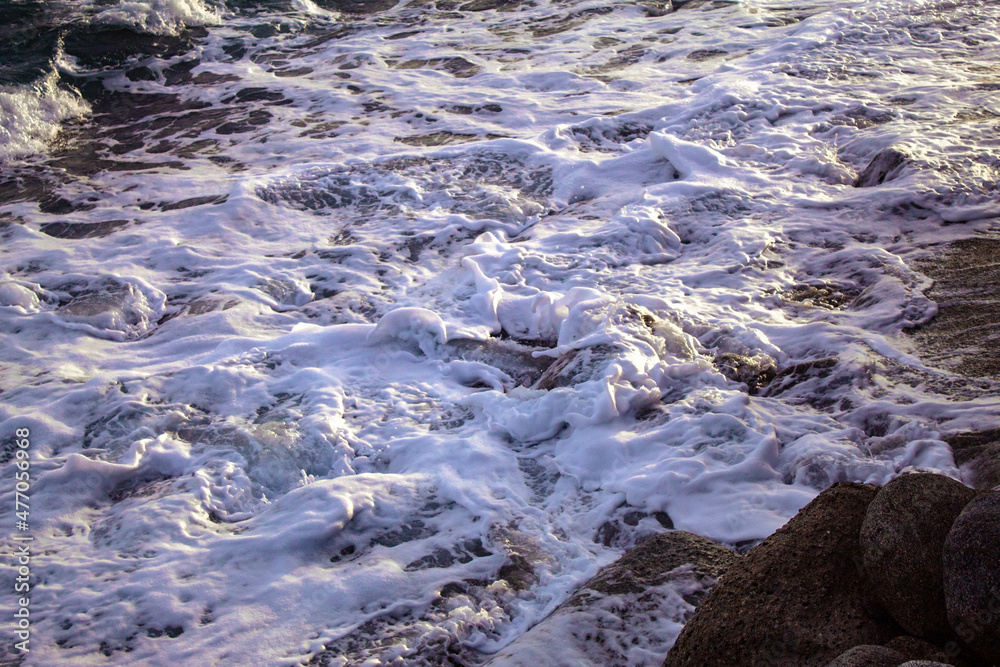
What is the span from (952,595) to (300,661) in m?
2.20

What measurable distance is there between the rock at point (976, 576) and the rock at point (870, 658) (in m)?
0.18

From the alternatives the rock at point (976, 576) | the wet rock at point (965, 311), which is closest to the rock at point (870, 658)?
the rock at point (976, 576)

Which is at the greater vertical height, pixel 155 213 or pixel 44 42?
pixel 44 42

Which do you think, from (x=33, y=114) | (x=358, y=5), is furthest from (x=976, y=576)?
(x=358, y=5)

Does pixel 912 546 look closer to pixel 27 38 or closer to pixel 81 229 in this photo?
pixel 81 229

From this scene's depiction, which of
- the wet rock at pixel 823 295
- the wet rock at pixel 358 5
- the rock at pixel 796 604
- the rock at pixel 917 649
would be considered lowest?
the wet rock at pixel 823 295

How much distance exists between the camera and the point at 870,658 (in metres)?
1.78

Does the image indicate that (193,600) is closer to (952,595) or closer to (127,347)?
(127,347)

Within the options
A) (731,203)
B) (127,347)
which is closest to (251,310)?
(127,347)

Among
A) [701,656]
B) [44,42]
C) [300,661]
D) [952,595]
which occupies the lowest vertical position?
[300,661]

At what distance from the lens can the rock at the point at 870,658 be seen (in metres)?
1.77

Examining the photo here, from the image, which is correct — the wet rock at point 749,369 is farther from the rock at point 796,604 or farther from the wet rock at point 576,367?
the rock at point 796,604

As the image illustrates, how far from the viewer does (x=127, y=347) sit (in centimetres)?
478

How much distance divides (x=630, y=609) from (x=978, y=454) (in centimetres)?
172
